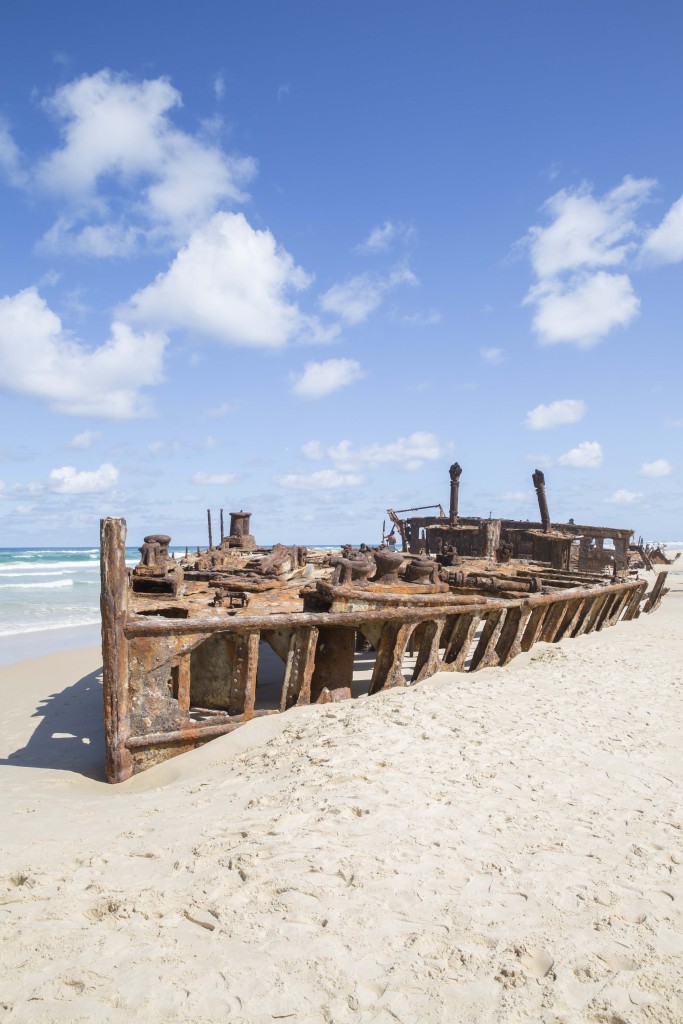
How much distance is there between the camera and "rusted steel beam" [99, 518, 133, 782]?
546cm

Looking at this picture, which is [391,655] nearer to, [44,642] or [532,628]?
[532,628]

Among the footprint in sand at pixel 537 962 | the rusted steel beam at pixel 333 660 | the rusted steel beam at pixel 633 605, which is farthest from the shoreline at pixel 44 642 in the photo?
the rusted steel beam at pixel 633 605

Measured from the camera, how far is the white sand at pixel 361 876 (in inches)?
101

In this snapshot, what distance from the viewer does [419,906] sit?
3.14 meters

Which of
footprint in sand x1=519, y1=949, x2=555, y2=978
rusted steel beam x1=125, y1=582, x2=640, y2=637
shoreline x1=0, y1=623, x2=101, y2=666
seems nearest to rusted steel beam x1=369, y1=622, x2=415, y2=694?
rusted steel beam x1=125, y1=582, x2=640, y2=637

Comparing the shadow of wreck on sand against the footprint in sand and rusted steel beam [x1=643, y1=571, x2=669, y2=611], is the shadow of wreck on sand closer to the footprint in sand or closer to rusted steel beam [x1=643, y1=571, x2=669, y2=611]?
the footprint in sand

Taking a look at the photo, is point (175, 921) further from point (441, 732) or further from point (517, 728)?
point (517, 728)

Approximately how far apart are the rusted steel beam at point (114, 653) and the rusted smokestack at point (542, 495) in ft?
71.6

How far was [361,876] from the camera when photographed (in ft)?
11.1

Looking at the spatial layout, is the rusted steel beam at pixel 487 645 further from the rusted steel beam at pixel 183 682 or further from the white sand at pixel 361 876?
the rusted steel beam at pixel 183 682

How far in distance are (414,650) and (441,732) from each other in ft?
21.7

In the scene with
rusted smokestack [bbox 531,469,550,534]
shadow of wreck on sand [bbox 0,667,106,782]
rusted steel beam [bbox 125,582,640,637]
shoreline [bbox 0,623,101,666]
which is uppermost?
rusted smokestack [bbox 531,469,550,534]

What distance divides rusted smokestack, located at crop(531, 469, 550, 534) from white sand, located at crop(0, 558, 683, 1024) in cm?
1949

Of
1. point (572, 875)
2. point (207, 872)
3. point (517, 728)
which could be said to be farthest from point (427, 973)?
point (517, 728)
